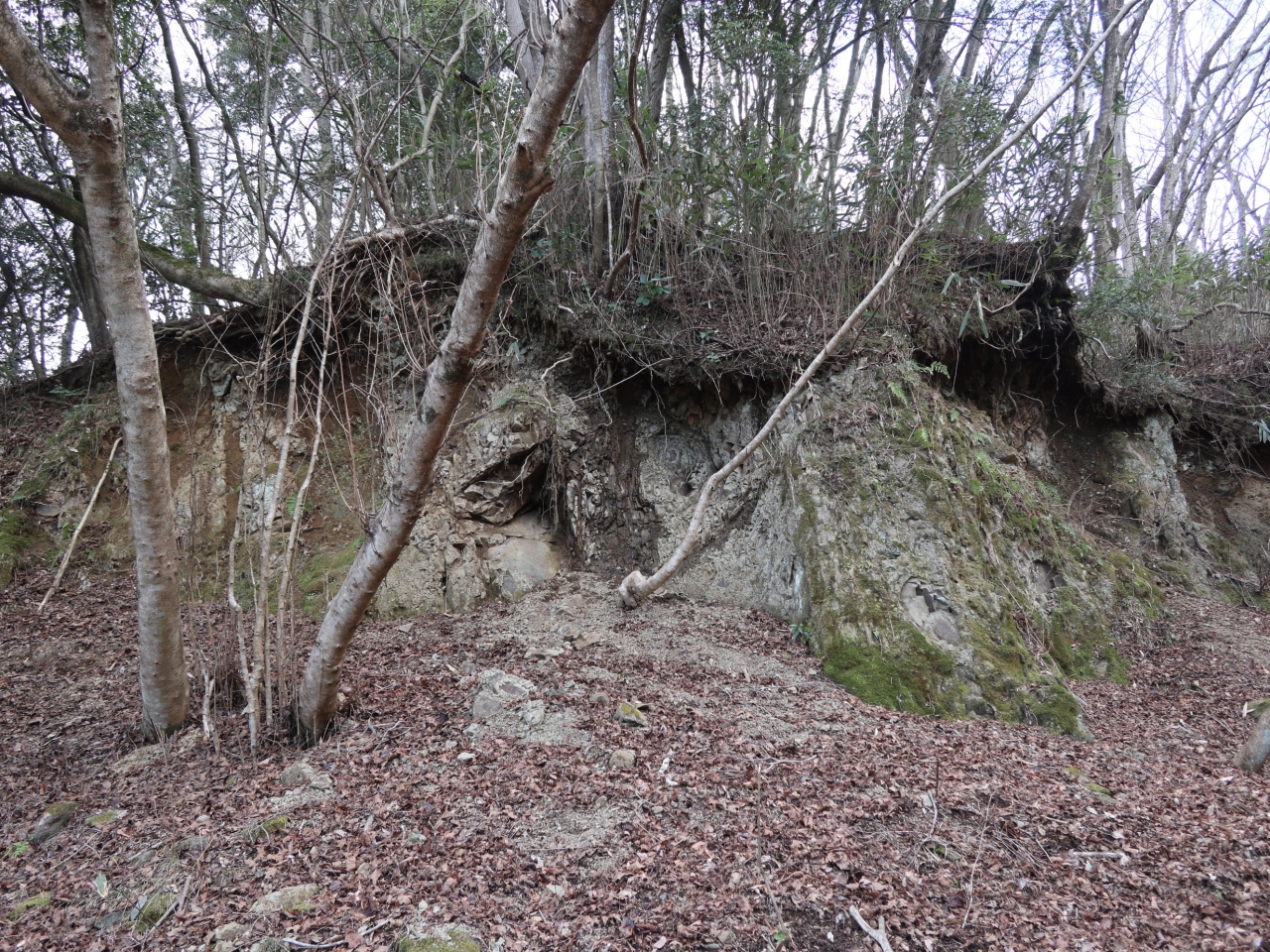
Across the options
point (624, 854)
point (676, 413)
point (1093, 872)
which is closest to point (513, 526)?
point (676, 413)

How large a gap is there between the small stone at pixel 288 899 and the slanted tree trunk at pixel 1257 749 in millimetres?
4886

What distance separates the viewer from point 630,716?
12.5 ft

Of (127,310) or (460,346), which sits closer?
(460,346)


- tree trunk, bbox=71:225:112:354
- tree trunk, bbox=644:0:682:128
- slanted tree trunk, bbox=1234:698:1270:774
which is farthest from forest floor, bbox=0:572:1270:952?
tree trunk, bbox=644:0:682:128

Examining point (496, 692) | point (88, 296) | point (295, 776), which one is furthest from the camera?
point (88, 296)

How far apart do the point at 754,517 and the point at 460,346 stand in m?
4.49

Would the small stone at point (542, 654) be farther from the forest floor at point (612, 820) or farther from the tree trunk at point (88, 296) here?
the tree trunk at point (88, 296)

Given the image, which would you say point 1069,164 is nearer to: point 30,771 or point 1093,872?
point 1093,872

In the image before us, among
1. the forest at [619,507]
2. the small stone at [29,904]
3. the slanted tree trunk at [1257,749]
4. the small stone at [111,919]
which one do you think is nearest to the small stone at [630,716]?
the forest at [619,507]

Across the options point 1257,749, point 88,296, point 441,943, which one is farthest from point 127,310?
point 1257,749

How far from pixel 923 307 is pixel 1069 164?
2.31m

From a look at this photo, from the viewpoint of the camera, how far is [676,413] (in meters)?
7.21

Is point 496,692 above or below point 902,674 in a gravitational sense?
above

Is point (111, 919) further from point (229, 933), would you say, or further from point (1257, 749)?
point (1257, 749)
